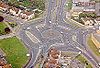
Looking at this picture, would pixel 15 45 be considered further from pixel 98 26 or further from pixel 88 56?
pixel 98 26

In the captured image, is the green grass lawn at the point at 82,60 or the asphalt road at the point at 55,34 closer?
the green grass lawn at the point at 82,60

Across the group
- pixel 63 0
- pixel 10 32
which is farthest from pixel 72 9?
pixel 10 32

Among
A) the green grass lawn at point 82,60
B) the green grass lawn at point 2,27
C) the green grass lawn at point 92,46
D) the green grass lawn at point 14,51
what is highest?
the green grass lawn at point 2,27

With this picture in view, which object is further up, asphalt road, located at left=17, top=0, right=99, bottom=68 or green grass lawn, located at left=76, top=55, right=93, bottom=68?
asphalt road, located at left=17, top=0, right=99, bottom=68

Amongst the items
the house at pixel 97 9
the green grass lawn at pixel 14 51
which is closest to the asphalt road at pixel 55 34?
the green grass lawn at pixel 14 51

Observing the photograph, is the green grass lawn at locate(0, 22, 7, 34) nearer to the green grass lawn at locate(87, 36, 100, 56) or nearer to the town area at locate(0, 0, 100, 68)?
the town area at locate(0, 0, 100, 68)

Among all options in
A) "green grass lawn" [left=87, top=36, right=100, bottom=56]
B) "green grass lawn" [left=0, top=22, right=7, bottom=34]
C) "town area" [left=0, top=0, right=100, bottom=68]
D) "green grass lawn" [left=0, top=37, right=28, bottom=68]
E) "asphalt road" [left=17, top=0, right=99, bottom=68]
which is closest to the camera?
"green grass lawn" [left=0, top=37, right=28, bottom=68]

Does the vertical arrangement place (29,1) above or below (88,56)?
above

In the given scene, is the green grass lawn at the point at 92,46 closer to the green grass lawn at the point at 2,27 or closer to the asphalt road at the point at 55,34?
the asphalt road at the point at 55,34

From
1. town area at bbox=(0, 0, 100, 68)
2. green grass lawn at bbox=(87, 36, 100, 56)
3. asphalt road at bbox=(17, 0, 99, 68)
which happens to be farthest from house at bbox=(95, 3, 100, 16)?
green grass lawn at bbox=(87, 36, 100, 56)
